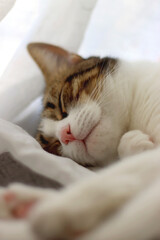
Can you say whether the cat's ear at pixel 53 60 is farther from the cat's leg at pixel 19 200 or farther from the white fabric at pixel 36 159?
the cat's leg at pixel 19 200

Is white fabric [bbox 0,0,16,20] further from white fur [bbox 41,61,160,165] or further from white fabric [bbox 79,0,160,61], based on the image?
white fabric [bbox 79,0,160,61]

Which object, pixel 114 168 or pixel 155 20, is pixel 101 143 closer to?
pixel 114 168

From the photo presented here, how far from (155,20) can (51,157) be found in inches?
49.4

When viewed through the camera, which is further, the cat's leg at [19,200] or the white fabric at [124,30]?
the white fabric at [124,30]

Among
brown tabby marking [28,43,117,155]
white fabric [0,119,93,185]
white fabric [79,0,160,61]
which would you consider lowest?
white fabric [0,119,93,185]

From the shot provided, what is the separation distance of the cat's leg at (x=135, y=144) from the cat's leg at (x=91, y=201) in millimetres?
339

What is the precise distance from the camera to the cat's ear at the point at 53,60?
4.32 ft

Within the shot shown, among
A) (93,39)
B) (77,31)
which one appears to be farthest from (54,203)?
(93,39)

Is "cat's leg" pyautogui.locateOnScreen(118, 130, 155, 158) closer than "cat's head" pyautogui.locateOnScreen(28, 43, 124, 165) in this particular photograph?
Yes

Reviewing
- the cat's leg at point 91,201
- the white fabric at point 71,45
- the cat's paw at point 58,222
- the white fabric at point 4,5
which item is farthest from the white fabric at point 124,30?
the cat's paw at point 58,222

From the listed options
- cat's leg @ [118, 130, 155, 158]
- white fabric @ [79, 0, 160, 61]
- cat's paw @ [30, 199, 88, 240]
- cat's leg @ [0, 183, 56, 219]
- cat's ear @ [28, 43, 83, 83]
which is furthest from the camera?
white fabric @ [79, 0, 160, 61]

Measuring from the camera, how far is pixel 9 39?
1.26 m

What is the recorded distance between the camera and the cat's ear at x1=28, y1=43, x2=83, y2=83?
132 centimetres

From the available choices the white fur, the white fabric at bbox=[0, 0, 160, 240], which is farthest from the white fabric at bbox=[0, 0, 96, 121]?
the white fur
